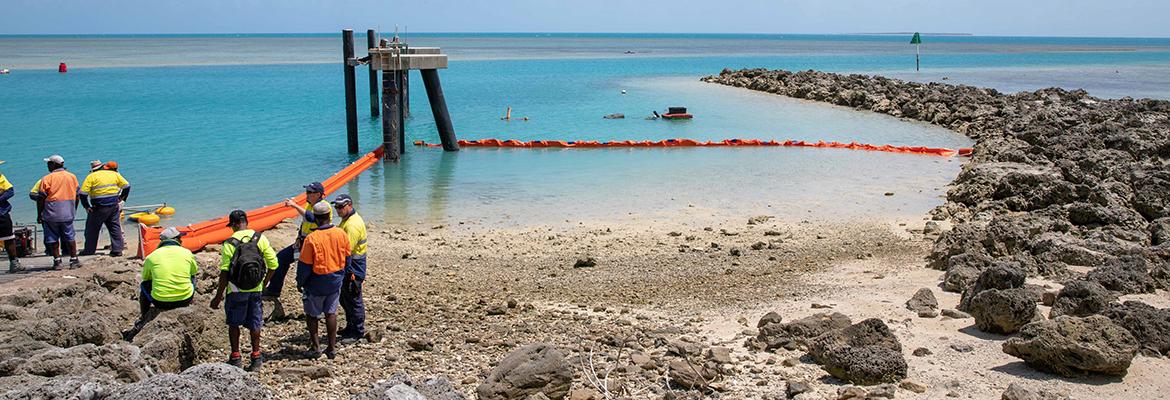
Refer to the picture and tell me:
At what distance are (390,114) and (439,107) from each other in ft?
7.50

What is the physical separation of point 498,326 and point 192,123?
26.0 meters

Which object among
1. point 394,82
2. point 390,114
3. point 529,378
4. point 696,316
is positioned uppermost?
point 394,82

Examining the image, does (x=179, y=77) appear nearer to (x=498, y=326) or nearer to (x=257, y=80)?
(x=257, y=80)

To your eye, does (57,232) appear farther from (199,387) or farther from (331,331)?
(199,387)

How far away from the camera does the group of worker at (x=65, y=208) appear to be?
11789 millimetres

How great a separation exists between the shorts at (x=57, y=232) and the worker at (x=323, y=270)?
5.01 meters

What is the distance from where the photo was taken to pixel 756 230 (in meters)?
15.1

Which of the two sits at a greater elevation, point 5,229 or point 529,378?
point 5,229

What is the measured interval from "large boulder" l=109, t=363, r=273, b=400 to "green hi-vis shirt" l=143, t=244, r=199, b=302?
246 centimetres

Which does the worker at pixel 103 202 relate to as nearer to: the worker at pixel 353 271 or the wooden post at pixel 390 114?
the worker at pixel 353 271

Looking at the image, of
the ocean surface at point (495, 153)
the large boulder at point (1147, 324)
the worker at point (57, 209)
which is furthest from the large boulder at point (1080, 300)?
the worker at point (57, 209)

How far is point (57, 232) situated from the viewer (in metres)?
12.0

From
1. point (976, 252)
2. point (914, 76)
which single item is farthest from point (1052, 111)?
point (914, 76)

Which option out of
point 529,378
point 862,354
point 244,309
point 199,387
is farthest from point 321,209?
point 862,354
